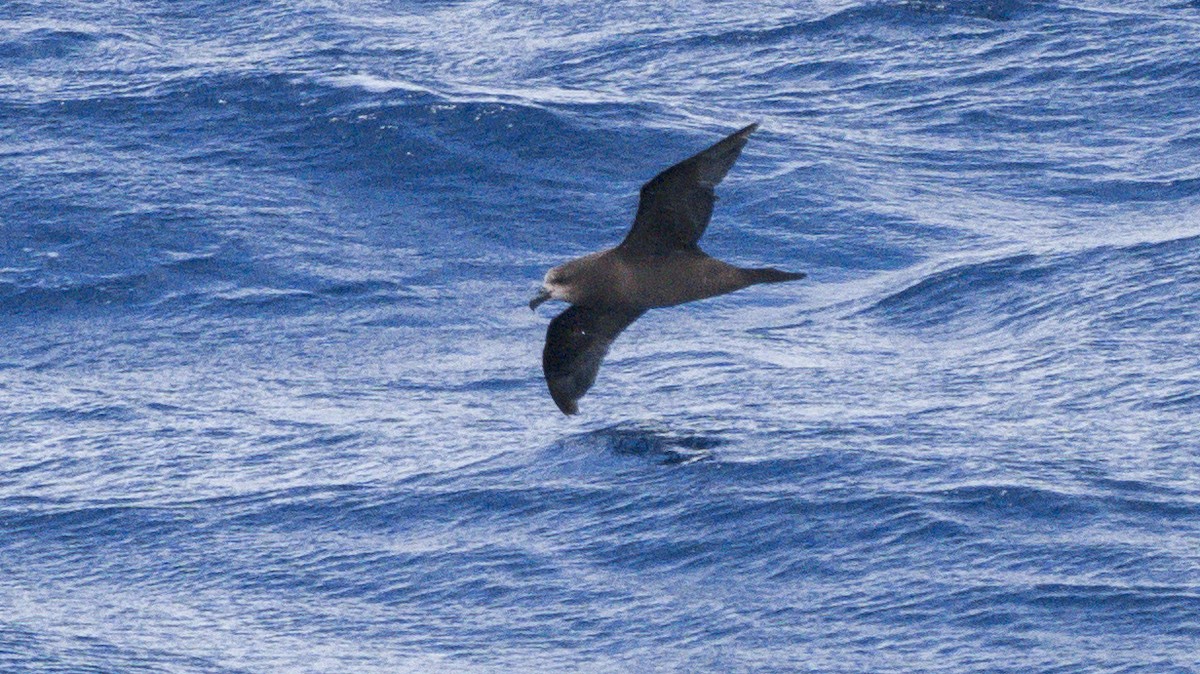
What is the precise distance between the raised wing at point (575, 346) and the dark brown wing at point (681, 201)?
3.03 feet

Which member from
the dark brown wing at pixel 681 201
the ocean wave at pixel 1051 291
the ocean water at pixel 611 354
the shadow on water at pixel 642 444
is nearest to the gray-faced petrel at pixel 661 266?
the dark brown wing at pixel 681 201

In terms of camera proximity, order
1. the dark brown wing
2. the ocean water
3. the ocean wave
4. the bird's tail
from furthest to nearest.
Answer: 1. the ocean wave
2. the bird's tail
3. the dark brown wing
4. the ocean water

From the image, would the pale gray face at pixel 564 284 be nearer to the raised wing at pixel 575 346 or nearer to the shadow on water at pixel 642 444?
the raised wing at pixel 575 346

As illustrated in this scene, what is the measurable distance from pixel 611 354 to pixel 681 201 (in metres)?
3.28

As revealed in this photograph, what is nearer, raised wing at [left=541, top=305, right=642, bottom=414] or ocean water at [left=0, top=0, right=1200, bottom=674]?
ocean water at [left=0, top=0, right=1200, bottom=674]

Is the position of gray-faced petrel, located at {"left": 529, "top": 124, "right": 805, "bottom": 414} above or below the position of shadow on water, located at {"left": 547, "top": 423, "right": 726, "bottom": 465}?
above

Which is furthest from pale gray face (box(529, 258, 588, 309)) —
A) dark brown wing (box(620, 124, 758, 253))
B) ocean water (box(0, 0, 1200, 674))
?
ocean water (box(0, 0, 1200, 674))

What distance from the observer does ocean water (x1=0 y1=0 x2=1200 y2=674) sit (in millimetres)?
12445

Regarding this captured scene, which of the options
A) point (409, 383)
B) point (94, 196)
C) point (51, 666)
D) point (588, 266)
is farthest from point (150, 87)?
point (51, 666)

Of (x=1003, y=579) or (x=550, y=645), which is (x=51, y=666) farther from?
(x=1003, y=579)

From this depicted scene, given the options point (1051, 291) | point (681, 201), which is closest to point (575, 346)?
point (681, 201)

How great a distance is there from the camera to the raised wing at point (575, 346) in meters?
14.5

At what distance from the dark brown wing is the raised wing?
36.3 inches

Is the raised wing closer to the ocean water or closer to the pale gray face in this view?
the ocean water
